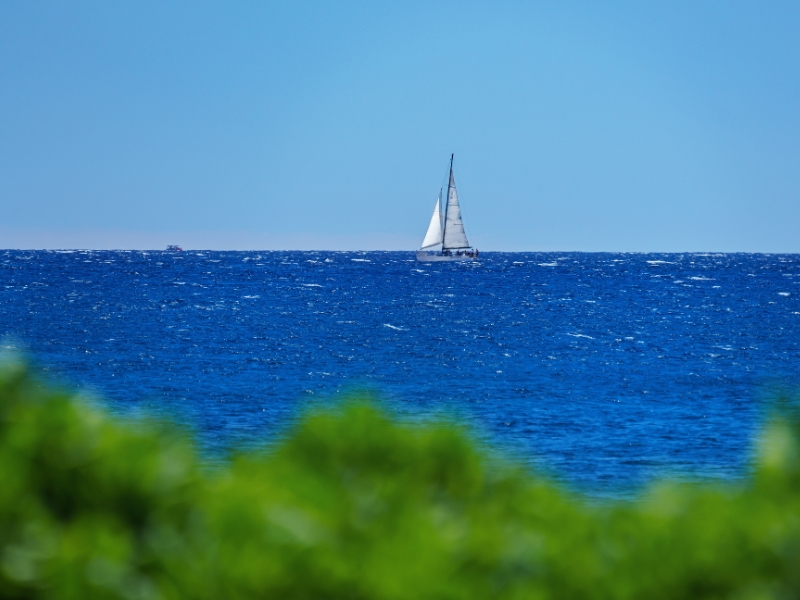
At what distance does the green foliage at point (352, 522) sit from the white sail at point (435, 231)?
116953mm

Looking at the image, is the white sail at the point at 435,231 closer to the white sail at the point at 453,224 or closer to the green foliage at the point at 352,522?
the white sail at the point at 453,224

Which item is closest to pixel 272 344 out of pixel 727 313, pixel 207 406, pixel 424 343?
pixel 424 343

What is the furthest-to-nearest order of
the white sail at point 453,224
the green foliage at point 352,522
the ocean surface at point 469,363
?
1. the white sail at point 453,224
2. the ocean surface at point 469,363
3. the green foliage at point 352,522

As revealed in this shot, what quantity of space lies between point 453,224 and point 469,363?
270ft

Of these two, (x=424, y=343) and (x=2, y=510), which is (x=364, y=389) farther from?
(x=424, y=343)

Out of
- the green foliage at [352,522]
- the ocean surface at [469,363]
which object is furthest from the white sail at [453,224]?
the green foliage at [352,522]

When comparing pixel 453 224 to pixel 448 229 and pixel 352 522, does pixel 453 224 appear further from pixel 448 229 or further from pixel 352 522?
pixel 352 522

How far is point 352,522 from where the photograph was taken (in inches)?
122

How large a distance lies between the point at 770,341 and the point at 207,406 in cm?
3420

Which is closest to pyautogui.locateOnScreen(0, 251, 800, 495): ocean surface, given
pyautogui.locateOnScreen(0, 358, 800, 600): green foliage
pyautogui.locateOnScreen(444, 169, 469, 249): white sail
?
pyautogui.locateOnScreen(0, 358, 800, 600): green foliage

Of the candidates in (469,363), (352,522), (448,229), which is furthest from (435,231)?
(352,522)

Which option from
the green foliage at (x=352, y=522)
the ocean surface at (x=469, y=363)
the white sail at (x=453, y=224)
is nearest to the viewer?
the green foliage at (x=352, y=522)

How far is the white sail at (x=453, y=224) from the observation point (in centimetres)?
11738

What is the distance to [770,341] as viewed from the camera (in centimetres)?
5091
